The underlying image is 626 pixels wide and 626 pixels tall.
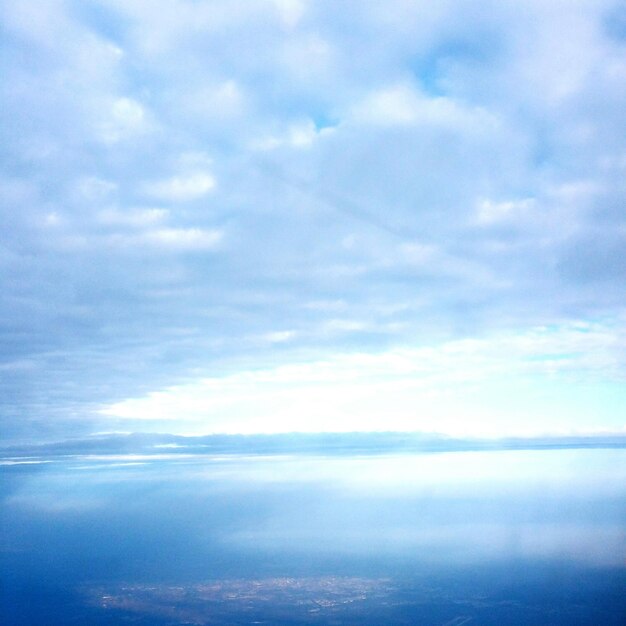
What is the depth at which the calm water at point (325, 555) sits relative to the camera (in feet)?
116

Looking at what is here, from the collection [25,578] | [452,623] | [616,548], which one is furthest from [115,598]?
[616,548]

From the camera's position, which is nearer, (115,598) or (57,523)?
(115,598)

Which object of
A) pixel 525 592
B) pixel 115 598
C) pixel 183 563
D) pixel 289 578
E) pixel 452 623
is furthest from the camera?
pixel 183 563

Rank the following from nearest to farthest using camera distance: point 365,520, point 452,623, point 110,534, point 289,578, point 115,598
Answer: point 452,623 < point 115,598 < point 289,578 < point 110,534 < point 365,520

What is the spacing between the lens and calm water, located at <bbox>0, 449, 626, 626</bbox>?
35469 mm

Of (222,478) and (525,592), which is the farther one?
(222,478)

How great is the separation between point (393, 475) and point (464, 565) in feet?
333

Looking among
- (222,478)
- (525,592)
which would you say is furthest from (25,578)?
(222,478)

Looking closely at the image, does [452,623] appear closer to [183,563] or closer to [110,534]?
[183,563]

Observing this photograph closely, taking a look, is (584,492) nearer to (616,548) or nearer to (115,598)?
(616,548)

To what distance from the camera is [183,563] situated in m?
54.0

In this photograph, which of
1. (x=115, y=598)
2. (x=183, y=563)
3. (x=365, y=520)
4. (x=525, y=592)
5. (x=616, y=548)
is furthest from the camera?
(x=365, y=520)

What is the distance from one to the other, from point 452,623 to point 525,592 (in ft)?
25.5

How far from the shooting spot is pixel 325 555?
54.4 metres
